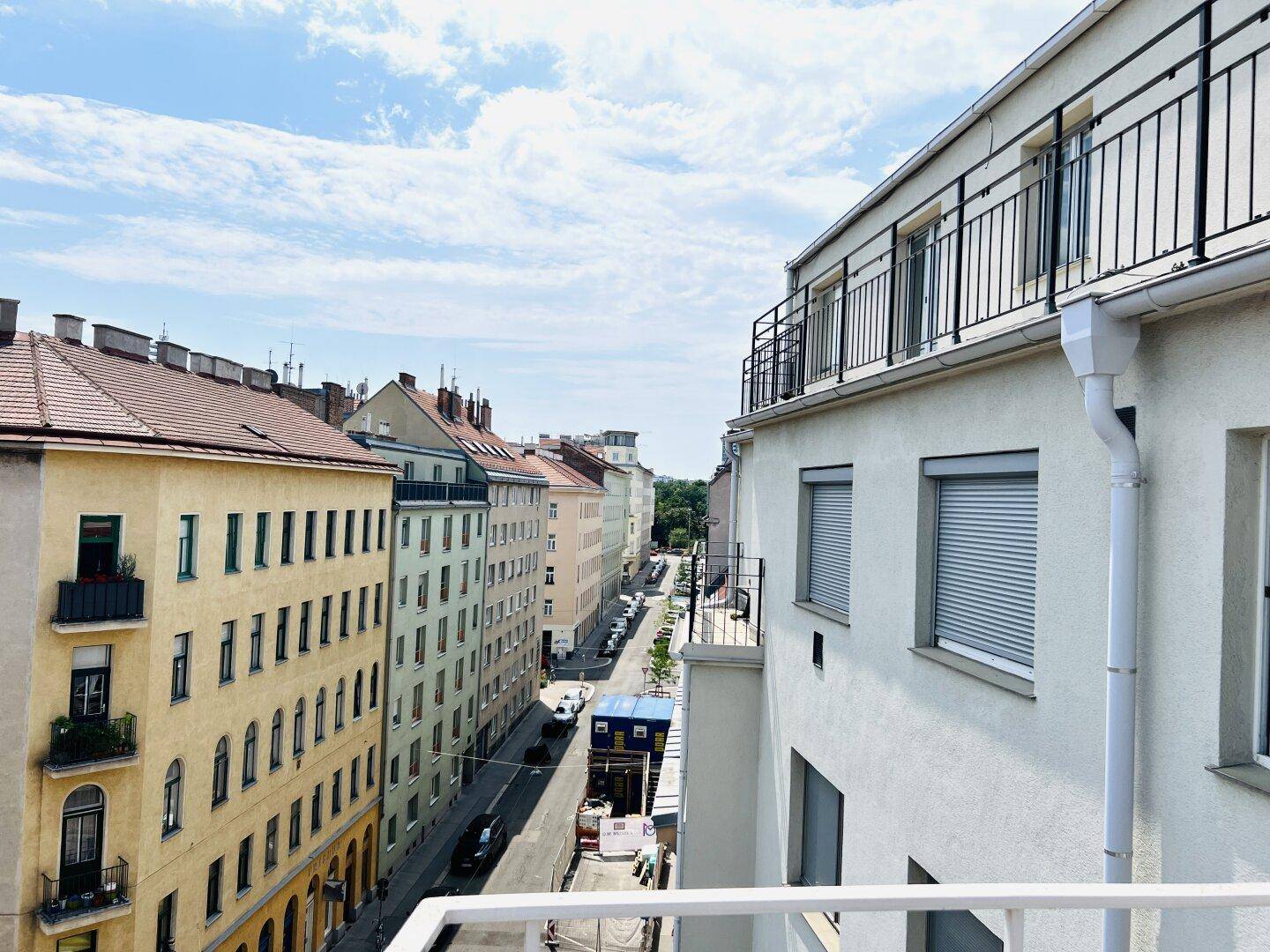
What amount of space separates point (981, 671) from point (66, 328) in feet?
78.8

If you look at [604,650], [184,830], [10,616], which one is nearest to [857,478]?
[10,616]

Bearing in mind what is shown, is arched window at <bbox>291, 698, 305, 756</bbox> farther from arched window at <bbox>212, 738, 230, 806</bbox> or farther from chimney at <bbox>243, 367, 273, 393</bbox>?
chimney at <bbox>243, 367, 273, 393</bbox>

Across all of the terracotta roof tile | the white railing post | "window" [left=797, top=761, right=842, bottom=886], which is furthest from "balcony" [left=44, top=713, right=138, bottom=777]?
the white railing post

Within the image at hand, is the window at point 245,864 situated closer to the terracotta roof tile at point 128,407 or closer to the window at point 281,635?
the window at point 281,635

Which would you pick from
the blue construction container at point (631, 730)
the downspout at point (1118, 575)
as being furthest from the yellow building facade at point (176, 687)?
the downspout at point (1118, 575)

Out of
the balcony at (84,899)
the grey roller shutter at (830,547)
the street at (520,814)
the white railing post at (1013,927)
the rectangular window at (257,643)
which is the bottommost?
the street at (520,814)

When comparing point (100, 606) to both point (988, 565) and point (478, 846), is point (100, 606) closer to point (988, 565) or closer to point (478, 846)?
point (988, 565)

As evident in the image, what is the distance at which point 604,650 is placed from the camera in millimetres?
71625

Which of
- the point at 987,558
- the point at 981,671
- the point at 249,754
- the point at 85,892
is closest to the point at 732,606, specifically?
the point at 987,558

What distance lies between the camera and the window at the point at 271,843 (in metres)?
23.8

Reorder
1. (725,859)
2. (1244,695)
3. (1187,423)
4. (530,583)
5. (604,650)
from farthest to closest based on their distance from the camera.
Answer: (604,650)
(530,583)
(725,859)
(1187,423)
(1244,695)

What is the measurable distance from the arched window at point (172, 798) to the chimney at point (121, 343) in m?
11.2

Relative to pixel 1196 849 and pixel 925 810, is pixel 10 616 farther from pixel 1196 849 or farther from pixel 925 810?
pixel 1196 849

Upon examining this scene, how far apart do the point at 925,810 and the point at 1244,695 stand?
3.03 metres
